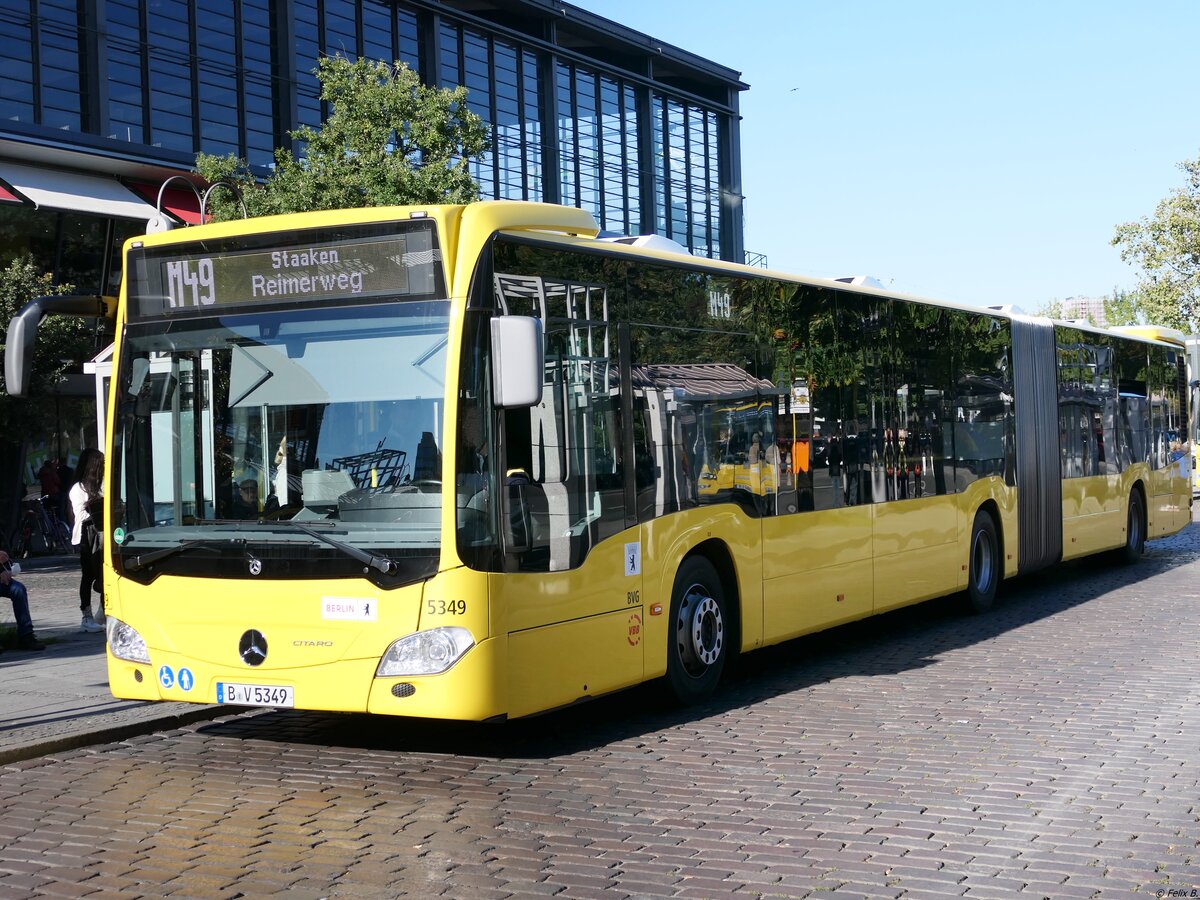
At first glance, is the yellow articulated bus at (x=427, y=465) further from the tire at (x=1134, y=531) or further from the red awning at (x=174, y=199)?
the red awning at (x=174, y=199)

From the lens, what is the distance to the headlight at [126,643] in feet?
26.4

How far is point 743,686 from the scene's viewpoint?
33.3 ft

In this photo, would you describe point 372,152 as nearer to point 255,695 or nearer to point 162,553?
point 162,553

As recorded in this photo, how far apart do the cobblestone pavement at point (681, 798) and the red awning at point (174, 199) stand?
19.4 metres

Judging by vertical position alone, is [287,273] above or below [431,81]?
below

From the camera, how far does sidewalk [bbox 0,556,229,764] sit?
8.46m

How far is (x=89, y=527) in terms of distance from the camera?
13.1 meters

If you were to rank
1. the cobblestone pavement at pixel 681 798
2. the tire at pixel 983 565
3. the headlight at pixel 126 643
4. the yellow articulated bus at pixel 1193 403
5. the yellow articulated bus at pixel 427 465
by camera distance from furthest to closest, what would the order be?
the yellow articulated bus at pixel 1193 403 < the tire at pixel 983 565 < the headlight at pixel 126 643 < the yellow articulated bus at pixel 427 465 < the cobblestone pavement at pixel 681 798

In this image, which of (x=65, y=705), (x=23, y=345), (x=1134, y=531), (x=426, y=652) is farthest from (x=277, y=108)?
(x=426, y=652)

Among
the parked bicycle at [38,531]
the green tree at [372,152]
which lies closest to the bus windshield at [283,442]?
the green tree at [372,152]

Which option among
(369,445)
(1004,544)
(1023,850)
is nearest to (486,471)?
(369,445)

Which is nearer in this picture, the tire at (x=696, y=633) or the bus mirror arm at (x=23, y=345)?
the bus mirror arm at (x=23, y=345)

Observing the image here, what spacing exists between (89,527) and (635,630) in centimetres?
664

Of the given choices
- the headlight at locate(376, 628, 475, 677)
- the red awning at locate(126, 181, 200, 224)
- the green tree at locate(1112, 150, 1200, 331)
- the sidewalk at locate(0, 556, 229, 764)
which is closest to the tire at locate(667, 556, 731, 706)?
the headlight at locate(376, 628, 475, 677)
